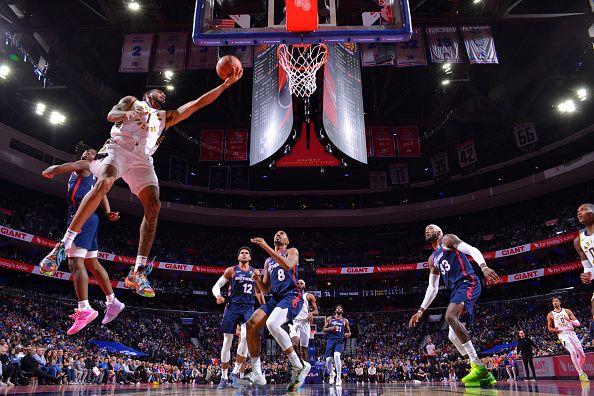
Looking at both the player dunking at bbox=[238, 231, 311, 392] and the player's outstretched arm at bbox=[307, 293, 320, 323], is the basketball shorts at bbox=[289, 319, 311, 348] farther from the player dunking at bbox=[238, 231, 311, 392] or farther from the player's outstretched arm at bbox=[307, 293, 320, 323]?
the player dunking at bbox=[238, 231, 311, 392]

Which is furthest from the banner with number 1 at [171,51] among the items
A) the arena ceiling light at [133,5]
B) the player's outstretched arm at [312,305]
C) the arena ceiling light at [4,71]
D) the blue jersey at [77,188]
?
the blue jersey at [77,188]

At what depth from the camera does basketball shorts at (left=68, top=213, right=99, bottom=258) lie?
4.64 metres

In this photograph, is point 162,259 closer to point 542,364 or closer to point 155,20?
point 155,20

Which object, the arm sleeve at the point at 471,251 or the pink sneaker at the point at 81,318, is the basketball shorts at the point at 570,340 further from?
the pink sneaker at the point at 81,318

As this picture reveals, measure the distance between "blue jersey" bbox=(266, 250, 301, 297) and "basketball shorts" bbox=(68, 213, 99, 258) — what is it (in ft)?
8.65

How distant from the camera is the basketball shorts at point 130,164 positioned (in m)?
3.96

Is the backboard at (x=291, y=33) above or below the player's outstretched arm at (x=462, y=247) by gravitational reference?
above

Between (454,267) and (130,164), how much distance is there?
476 centimetres

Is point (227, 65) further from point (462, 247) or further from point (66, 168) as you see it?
point (462, 247)

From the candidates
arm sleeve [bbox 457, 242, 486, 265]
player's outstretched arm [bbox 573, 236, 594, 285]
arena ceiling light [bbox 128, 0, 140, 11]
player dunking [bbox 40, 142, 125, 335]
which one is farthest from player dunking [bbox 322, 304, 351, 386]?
arena ceiling light [bbox 128, 0, 140, 11]

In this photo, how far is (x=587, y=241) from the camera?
6.39 metres

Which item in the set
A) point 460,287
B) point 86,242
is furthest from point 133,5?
point 460,287

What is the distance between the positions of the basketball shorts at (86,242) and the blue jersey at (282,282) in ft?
8.65

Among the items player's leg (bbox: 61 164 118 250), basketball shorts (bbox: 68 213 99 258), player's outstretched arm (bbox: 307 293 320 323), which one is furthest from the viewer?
player's outstretched arm (bbox: 307 293 320 323)
